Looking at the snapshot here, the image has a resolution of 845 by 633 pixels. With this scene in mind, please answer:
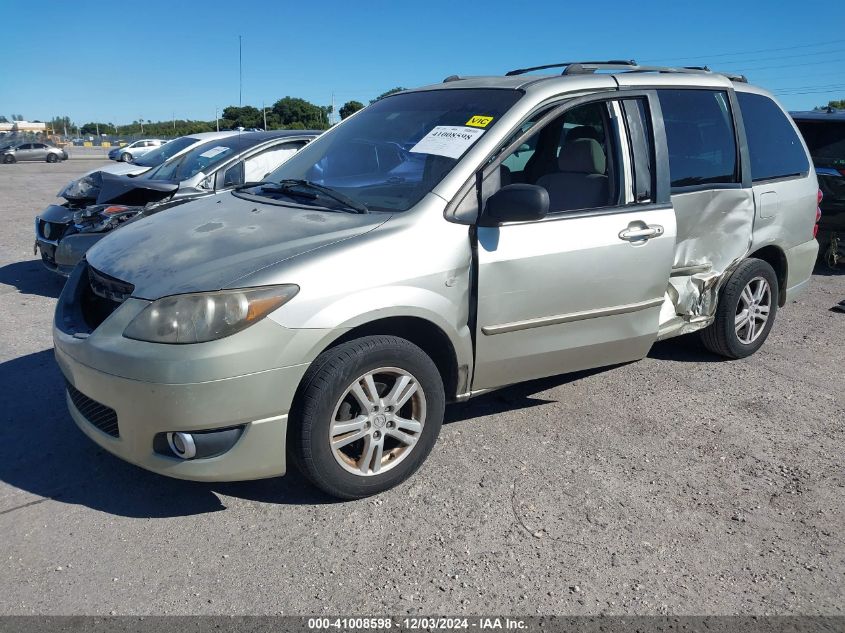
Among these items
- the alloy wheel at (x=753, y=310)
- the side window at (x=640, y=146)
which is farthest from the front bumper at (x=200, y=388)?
the alloy wheel at (x=753, y=310)

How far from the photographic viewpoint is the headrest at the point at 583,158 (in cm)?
416

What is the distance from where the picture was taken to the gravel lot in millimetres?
2734

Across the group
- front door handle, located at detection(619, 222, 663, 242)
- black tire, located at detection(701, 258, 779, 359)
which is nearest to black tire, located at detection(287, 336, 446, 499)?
front door handle, located at detection(619, 222, 663, 242)

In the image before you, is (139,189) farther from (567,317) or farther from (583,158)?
(567,317)

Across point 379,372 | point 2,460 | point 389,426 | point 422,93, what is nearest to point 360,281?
point 379,372

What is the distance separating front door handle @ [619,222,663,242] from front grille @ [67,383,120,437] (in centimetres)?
267

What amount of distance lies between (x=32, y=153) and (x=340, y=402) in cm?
4395

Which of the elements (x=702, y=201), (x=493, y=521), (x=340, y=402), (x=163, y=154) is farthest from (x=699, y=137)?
(x=163, y=154)

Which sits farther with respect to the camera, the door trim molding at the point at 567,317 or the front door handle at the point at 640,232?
the front door handle at the point at 640,232

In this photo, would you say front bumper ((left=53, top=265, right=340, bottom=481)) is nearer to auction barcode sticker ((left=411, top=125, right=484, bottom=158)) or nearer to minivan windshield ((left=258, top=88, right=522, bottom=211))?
minivan windshield ((left=258, top=88, right=522, bottom=211))

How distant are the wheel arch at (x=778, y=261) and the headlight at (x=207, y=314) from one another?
378 cm

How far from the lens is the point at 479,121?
3.79 metres

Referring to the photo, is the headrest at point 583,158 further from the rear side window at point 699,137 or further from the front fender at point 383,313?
the front fender at point 383,313

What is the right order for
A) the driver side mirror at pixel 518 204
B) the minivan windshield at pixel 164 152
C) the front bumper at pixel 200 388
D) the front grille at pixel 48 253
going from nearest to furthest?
the front bumper at pixel 200 388 → the driver side mirror at pixel 518 204 → the front grille at pixel 48 253 → the minivan windshield at pixel 164 152
